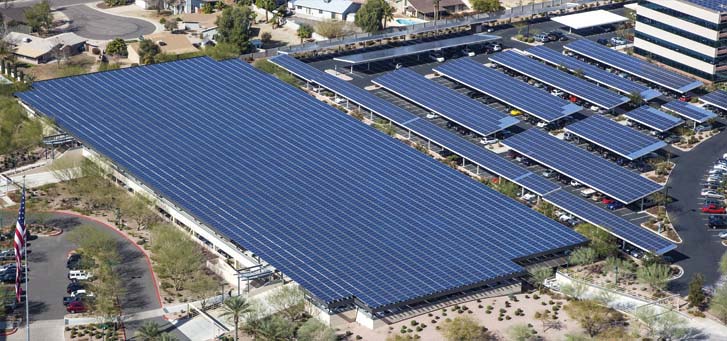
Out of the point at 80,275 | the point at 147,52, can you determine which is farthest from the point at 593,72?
the point at 80,275

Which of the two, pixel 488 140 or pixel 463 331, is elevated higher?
pixel 488 140

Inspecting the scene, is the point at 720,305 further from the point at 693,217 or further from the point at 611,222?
the point at 693,217

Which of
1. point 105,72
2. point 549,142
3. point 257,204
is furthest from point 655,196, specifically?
point 105,72

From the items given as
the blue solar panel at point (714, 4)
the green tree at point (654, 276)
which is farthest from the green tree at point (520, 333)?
the blue solar panel at point (714, 4)

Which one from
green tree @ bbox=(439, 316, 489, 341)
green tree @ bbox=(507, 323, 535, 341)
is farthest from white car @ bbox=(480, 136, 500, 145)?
green tree @ bbox=(439, 316, 489, 341)

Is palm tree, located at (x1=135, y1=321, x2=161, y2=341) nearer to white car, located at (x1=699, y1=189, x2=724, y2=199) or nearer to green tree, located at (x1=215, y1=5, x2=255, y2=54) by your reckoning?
→ white car, located at (x1=699, y1=189, x2=724, y2=199)

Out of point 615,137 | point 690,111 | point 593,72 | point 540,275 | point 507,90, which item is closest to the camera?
point 540,275

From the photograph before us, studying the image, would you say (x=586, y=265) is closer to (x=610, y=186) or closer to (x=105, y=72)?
(x=610, y=186)
